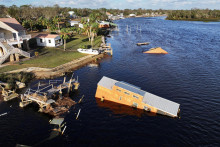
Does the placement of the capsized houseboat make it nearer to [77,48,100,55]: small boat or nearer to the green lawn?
the green lawn

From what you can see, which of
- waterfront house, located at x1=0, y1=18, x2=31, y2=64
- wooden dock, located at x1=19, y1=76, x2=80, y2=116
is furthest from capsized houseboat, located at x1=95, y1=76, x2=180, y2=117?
waterfront house, located at x1=0, y1=18, x2=31, y2=64

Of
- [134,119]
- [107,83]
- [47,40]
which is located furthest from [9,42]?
[134,119]

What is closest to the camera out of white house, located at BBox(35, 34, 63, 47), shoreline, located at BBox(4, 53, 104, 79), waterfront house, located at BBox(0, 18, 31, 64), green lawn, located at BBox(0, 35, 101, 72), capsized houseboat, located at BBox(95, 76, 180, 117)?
capsized houseboat, located at BBox(95, 76, 180, 117)

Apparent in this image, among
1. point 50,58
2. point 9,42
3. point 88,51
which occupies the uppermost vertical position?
point 9,42

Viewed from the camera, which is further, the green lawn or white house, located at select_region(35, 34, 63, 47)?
white house, located at select_region(35, 34, 63, 47)

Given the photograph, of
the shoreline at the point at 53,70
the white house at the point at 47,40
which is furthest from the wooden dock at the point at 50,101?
the white house at the point at 47,40

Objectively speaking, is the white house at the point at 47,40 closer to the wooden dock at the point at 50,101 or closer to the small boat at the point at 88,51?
the small boat at the point at 88,51

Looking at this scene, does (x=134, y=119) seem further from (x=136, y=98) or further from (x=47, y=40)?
(x=47, y=40)

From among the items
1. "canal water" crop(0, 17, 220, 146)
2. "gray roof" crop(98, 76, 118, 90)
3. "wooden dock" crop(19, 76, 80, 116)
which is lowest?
"canal water" crop(0, 17, 220, 146)
